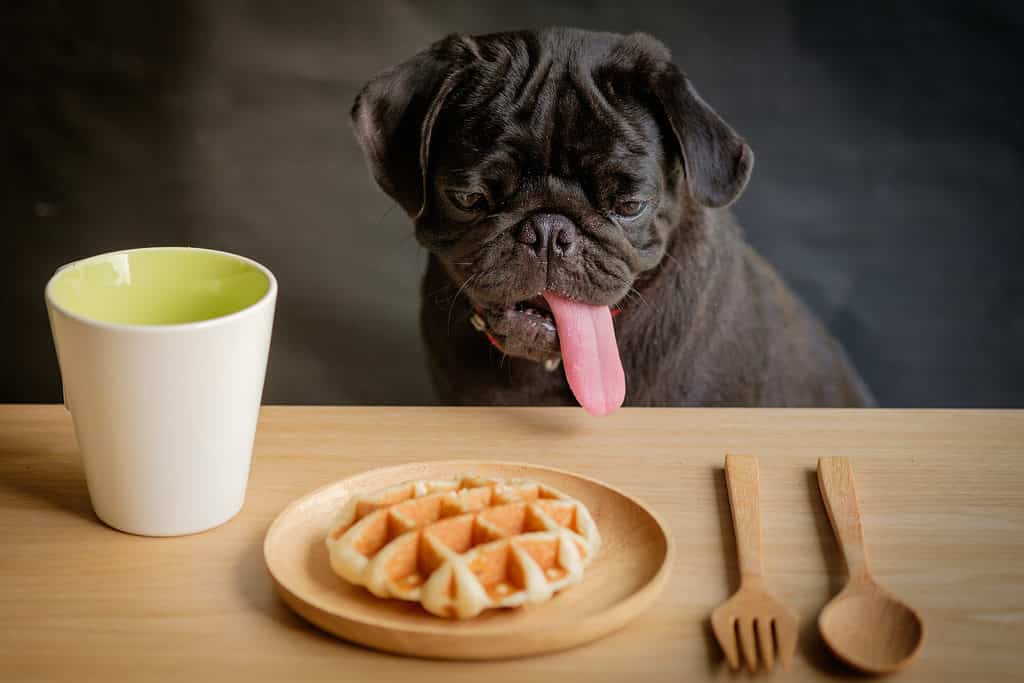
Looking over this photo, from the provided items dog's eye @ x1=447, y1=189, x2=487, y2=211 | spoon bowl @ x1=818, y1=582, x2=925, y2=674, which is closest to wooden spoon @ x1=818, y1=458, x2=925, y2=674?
spoon bowl @ x1=818, y1=582, x2=925, y2=674

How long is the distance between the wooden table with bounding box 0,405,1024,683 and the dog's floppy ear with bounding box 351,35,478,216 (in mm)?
481

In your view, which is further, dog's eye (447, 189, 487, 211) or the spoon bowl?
dog's eye (447, 189, 487, 211)

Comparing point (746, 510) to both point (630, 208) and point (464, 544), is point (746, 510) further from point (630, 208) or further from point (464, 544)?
point (630, 208)

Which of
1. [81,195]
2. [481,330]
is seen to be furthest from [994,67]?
[81,195]

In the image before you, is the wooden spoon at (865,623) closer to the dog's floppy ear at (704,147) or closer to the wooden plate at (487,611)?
the wooden plate at (487,611)

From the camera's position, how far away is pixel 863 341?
9.82ft

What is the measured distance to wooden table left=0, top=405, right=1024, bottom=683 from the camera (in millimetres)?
795

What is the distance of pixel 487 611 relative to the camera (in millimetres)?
822

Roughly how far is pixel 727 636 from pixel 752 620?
0.10ft

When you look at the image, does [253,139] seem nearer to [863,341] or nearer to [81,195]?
[81,195]

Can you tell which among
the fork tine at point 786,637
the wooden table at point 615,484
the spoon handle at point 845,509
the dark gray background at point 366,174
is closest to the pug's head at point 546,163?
the wooden table at point 615,484

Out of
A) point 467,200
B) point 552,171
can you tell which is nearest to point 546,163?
point 552,171

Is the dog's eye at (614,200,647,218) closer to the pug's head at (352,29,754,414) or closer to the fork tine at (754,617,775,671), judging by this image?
the pug's head at (352,29,754,414)

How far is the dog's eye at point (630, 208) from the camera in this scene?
1539 millimetres
